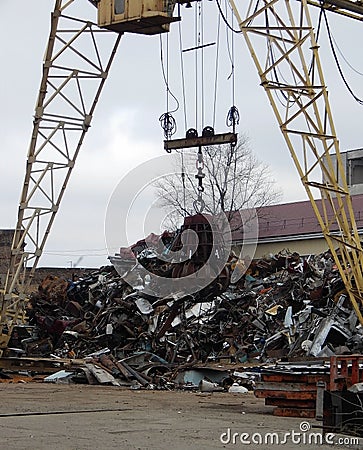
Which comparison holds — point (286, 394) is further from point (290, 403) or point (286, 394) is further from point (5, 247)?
point (5, 247)

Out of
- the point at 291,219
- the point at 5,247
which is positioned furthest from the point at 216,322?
the point at 291,219

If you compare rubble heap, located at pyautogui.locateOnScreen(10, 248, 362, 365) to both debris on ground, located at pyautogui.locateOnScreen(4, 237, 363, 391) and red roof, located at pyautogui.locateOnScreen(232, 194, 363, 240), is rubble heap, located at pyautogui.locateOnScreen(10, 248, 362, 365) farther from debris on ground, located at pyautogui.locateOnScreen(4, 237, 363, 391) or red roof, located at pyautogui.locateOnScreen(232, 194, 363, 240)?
red roof, located at pyautogui.locateOnScreen(232, 194, 363, 240)

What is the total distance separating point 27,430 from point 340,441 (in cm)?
373

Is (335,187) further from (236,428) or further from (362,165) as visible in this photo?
(362,165)

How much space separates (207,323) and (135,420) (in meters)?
11.5

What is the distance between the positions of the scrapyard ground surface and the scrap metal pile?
9.97ft

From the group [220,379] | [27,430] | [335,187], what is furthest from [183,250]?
[27,430]

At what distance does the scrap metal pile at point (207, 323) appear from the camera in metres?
19.8

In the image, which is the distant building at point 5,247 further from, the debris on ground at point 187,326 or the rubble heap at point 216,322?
the rubble heap at point 216,322

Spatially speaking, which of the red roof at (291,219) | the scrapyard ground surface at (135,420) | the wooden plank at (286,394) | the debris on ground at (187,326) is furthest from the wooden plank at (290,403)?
the red roof at (291,219)

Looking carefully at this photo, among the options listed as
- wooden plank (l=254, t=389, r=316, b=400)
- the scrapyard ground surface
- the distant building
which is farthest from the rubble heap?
the distant building

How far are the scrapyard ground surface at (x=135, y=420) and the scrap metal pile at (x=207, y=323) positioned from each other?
3.04m

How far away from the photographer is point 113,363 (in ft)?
63.0

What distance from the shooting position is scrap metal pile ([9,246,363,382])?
19.8 metres
